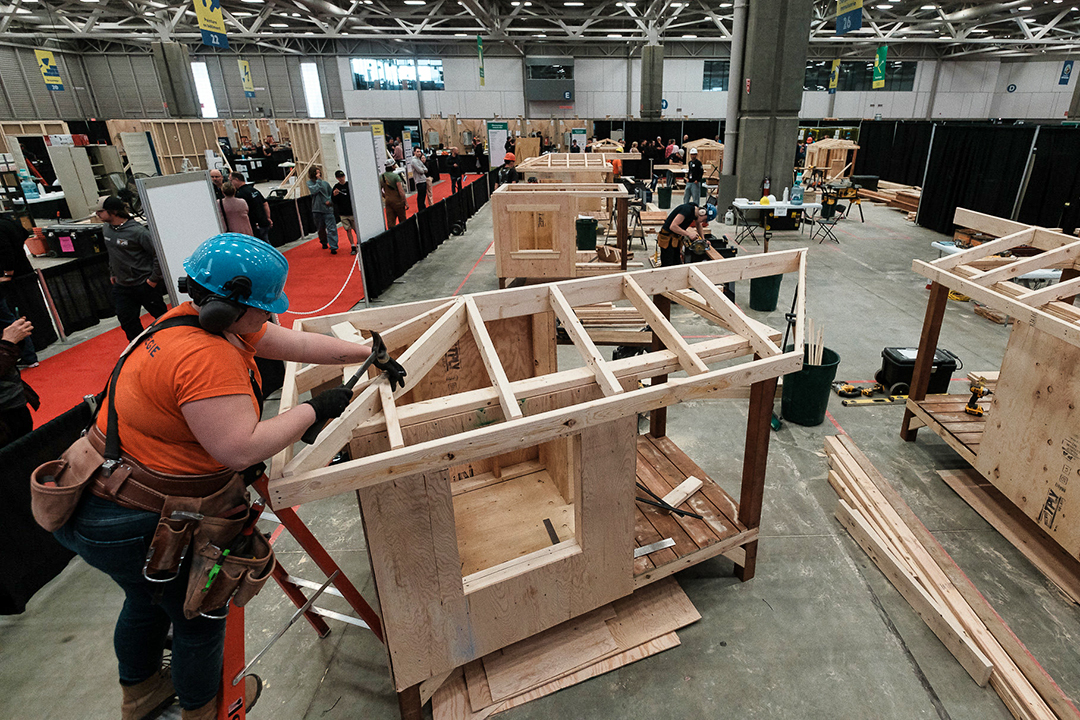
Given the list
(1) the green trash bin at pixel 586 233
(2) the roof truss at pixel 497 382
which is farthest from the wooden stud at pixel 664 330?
(1) the green trash bin at pixel 586 233

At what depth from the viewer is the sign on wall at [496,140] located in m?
23.7

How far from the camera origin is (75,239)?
436 inches

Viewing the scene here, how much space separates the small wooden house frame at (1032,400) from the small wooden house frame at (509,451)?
5.81 ft

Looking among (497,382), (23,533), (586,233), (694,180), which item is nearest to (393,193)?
(586,233)

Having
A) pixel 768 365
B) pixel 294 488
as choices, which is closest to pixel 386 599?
pixel 294 488

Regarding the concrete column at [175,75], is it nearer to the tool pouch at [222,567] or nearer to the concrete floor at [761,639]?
the concrete floor at [761,639]

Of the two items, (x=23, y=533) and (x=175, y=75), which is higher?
(x=175, y=75)

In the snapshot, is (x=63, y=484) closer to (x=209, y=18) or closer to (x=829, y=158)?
(x=209, y=18)

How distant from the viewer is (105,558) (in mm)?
2166

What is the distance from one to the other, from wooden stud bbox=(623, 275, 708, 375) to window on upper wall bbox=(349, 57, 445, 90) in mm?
35809

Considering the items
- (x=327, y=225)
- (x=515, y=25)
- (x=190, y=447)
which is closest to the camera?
(x=190, y=447)

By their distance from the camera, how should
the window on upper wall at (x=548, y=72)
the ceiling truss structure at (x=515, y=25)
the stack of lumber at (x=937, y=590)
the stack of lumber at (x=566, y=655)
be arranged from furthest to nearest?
the window on upper wall at (x=548, y=72)
the ceiling truss structure at (x=515, y=25)
the stack of lumber at (x=566, y=655)
the stack of lumber at (x=937, y=590)

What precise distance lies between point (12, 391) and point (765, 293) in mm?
9452

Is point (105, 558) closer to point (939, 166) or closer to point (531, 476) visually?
point (531, 476)
